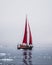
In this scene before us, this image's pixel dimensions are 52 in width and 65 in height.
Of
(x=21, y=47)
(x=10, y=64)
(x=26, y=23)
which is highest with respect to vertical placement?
(x=26, y=23)

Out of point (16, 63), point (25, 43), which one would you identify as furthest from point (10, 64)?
point (25, 43)

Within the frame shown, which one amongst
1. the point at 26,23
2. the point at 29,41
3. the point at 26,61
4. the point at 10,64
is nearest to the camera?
the point at 10,64

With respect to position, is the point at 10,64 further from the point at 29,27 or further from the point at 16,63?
the point at 29,27

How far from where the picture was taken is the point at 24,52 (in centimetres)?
1368

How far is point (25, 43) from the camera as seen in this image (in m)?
13.6

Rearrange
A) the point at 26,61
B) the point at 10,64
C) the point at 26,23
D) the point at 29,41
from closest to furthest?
the point at 10,64, the point at 26,61, the point at 26,23, the point at 29,41

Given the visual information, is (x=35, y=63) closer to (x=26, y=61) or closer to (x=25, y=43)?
(x=26, y=61)

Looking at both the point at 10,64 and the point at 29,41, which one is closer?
the point at 10,64

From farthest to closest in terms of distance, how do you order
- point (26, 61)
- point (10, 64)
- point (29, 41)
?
point (29, 41) → point (26, 61) → point (10, 64)

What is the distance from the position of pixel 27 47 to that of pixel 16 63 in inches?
117

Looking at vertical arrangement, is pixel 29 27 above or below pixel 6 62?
above

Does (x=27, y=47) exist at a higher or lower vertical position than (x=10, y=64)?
higher

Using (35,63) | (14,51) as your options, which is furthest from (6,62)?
(14,51)

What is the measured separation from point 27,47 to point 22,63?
2868 mm
